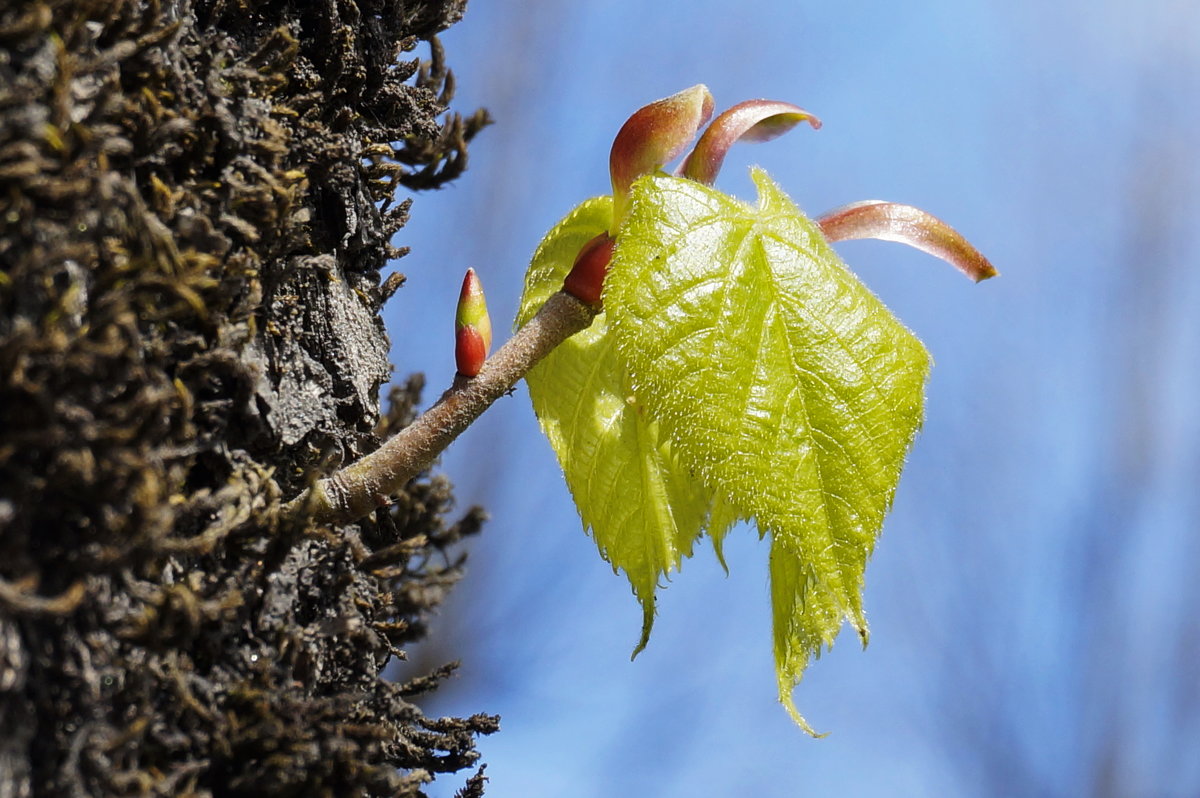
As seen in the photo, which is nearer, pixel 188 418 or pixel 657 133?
pixel 188 418

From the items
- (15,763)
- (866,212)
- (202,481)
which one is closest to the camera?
(15,763)

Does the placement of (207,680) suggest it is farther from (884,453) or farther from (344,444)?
(884,453)

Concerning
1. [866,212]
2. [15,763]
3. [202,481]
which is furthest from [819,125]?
[15,763]

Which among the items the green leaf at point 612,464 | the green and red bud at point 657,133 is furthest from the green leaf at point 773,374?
the green leaf at point 612,464

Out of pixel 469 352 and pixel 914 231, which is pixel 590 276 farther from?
pixel 914 231

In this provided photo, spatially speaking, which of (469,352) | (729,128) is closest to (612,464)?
(469,352)

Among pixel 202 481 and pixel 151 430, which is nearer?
pixel 151 430

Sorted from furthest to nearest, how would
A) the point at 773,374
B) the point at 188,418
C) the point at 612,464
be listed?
the point at 612,464, the point at 773,374, the point at 188,418

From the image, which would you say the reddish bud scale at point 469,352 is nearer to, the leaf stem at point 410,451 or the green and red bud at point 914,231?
the leaf stem at point 410,451
